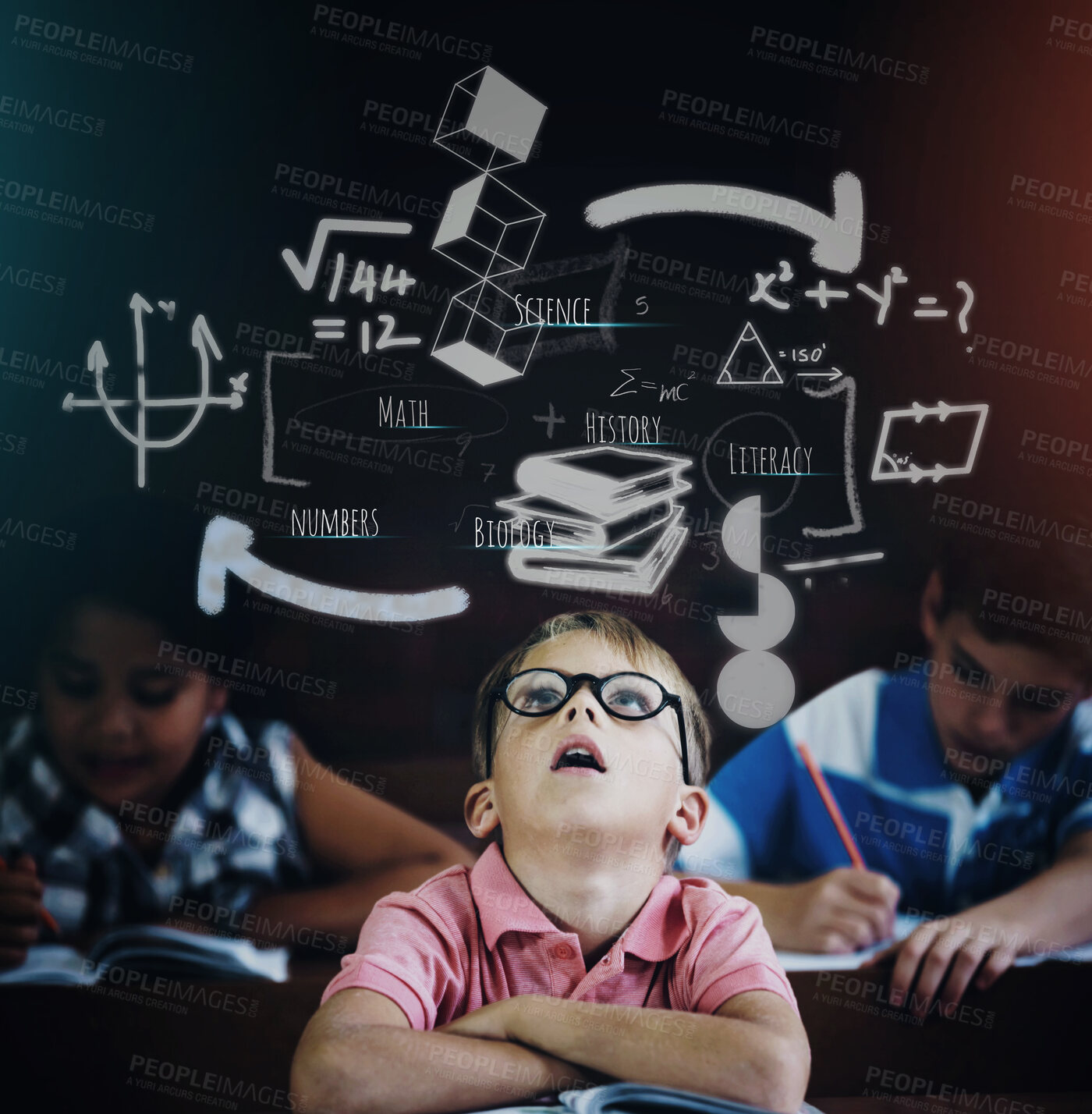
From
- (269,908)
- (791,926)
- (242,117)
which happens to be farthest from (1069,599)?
(242,117)

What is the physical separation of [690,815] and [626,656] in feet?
1.19

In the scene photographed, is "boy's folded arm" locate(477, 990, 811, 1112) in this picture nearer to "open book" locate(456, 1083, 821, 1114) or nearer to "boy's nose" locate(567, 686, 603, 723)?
"open book" locate(456, 1083, 821, 1114)

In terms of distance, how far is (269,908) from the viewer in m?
1.99

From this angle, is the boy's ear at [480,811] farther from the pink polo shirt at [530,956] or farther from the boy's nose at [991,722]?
the boy's nose at [991,722]

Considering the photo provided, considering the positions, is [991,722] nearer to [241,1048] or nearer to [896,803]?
[896,803]

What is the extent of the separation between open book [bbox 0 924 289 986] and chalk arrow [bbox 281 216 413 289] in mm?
1428

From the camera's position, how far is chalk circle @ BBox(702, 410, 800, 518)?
2.16 meters

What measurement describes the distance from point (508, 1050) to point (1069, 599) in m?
1.58

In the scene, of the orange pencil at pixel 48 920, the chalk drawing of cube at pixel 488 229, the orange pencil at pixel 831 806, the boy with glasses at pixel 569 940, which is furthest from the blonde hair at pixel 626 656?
the orange pencil at pixel 48 920

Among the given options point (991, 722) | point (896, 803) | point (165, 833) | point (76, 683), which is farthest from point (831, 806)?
point (76, 683)

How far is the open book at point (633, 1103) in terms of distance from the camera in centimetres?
170

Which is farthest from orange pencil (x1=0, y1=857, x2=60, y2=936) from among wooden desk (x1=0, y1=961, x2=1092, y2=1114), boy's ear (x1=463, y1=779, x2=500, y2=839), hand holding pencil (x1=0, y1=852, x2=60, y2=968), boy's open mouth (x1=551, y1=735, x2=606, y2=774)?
boy's open mouth (x1=551, y1=735, x2=606, y2=774)

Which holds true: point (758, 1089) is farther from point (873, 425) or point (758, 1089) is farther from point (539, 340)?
point (539, 340)

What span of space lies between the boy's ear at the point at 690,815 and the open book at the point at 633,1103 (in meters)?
0.48
